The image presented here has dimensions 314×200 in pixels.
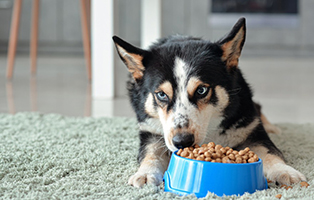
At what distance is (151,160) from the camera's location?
157cm

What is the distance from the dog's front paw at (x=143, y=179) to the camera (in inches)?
55.0

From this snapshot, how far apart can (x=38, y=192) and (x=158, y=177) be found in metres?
0.40

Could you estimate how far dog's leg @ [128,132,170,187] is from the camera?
4.66ft

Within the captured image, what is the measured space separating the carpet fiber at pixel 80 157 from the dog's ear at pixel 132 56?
360mm

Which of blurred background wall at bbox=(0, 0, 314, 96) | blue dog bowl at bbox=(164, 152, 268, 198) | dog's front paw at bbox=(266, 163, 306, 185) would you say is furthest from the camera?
blurred background wall at bbox=(0, 0, 314, 96)

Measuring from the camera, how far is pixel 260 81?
15.2 ft

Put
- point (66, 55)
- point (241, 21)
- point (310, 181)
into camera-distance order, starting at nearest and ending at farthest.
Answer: point (310, 181) < point (241, 21) < point (66, 55)

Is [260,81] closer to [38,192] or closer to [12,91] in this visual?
[12,91]

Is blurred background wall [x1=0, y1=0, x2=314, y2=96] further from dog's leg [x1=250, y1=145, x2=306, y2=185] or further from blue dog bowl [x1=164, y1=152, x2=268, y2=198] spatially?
blue dog bowl [x1=164, y1=152, x2=268, y2=198]

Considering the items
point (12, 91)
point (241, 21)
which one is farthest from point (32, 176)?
point (12, 91)

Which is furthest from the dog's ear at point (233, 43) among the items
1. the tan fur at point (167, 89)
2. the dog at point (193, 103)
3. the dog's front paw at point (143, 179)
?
the dog's front paw at point (143, 179)

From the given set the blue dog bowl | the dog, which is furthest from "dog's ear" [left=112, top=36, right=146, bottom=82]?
the blue dog bowl

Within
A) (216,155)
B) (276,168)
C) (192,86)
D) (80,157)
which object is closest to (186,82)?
(192,86)

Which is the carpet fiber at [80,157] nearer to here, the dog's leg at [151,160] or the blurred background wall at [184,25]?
the dog's leg at [151,160]
